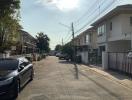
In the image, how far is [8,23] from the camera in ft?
113

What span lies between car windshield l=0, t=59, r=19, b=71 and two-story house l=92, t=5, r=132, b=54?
18.1 metres

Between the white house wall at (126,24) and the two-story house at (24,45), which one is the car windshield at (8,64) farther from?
the two-story house at (24,45)

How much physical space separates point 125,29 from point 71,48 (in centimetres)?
3205

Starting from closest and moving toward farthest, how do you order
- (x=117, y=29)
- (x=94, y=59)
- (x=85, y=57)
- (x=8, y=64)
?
1. (x=8, y=64)
2. (x=117, y=29)
3. (x=94, y=59)
4. (x=85, y=57)

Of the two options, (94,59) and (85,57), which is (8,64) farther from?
(85,57)

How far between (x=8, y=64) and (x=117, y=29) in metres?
23.3

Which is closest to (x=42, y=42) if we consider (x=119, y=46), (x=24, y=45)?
(x=24, y=45)

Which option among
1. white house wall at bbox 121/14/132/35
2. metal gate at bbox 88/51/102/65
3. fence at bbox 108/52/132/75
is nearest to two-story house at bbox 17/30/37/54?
metal gate at bbox 88/51/102/65

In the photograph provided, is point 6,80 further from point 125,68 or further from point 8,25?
point 8,25

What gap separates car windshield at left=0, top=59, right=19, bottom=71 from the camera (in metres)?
14.3

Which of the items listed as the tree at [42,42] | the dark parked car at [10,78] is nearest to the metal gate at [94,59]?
the dark parked car at [10,78]

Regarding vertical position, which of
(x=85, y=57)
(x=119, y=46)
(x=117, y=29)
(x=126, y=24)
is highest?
(x=126, y=24)

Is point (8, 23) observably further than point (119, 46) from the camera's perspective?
No

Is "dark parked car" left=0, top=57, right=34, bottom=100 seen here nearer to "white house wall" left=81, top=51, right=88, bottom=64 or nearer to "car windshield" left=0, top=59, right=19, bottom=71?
"car windshield" left=0, top=59, right=19, bottom=71
